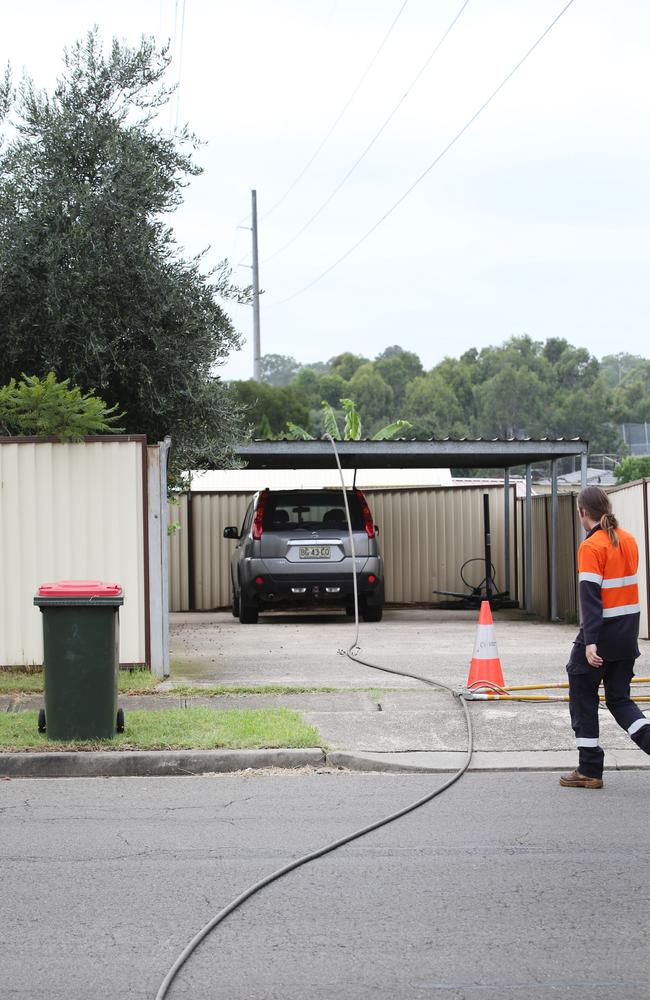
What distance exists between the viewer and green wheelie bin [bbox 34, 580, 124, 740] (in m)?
8.02

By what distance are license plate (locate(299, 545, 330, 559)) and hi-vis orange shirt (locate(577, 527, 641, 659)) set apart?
915 cm

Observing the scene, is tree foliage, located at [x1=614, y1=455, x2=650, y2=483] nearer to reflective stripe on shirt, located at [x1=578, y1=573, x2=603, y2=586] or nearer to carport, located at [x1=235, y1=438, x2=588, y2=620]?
carport, located at [x1=235, y1=438, x2=588, y2=620]

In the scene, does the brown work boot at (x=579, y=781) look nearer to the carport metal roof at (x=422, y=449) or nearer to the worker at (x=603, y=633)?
the worker at (x=603, y=633)

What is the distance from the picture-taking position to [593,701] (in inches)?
271

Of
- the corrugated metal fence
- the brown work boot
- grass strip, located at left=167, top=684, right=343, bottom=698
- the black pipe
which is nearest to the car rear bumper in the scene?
→ the black pipe

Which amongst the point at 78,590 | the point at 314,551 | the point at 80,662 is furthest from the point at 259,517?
the point at 80,662

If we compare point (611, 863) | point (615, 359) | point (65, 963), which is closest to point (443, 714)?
point (611, 863)

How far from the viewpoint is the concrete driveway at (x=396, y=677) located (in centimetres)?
812

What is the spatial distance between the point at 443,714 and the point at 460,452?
8.97 m

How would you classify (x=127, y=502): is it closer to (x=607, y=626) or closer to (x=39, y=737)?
(x=39, y=737)

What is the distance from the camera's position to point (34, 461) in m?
10.7

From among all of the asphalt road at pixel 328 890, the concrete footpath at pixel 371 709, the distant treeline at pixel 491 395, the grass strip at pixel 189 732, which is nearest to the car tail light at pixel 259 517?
the concrete footpath at pixel 371 709

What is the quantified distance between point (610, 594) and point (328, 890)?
268 cm

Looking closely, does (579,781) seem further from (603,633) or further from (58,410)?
(58,410)
